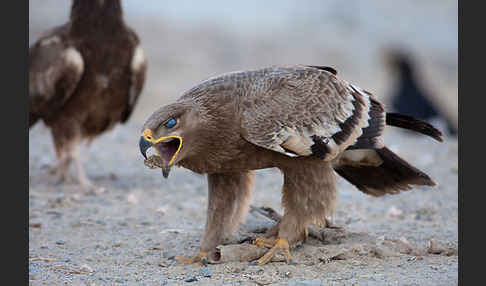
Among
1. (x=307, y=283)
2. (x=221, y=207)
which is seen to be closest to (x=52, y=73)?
(x=221, y=207)

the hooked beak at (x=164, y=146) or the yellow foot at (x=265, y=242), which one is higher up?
the hooked beak at (x=164, y=146)

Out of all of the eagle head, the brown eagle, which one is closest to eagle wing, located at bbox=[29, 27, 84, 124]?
the brown eagle

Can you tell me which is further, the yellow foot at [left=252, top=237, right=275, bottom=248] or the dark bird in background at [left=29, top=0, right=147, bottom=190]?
the dark bird in background at [left=29, top=0, right=147, bottom=190]

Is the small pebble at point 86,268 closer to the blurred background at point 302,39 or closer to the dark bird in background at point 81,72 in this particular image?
the dark bird in background at point 81,72

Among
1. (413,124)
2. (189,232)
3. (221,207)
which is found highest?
(413,124)

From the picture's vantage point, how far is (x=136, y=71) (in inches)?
303

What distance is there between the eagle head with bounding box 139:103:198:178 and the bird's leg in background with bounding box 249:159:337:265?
807mm

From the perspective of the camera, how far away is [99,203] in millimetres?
6898

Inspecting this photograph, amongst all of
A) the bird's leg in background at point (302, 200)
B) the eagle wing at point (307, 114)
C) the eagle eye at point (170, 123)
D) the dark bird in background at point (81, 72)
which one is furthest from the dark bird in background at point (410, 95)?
→ the eagle eye at point (170, 123)

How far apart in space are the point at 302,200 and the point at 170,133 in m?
1.11

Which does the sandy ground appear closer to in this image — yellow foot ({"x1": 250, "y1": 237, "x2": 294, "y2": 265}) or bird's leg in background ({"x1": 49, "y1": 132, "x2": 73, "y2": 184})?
yellow foot ({"x1": 250, "y1": 237, "x2": 294, "y2": 265})

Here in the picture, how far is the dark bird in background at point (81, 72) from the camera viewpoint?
7363 mm

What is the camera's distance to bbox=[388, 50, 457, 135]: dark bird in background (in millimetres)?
13242

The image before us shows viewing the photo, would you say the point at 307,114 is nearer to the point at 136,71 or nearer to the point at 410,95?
the point at 136,71
